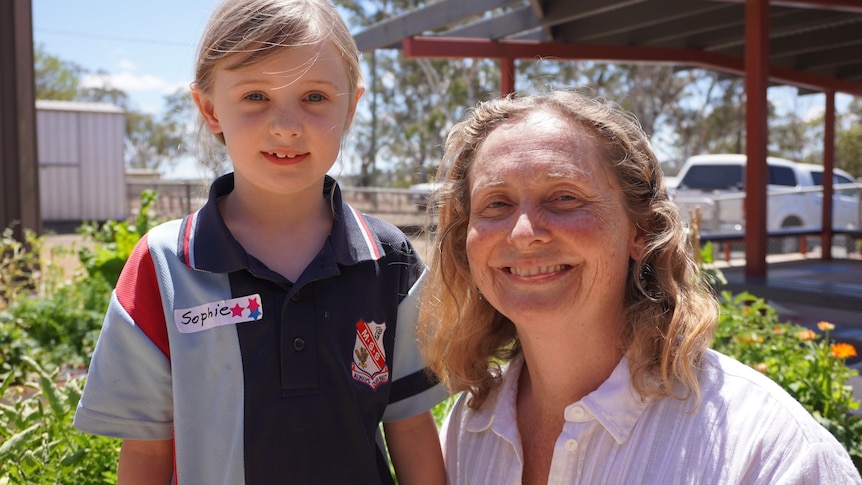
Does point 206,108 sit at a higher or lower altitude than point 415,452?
higher

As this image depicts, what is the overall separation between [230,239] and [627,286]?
89 centimetres

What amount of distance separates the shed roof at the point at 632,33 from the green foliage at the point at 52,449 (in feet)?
21.5

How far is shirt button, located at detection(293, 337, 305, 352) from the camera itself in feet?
5.30

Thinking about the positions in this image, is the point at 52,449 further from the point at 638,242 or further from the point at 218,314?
the point at 638,242

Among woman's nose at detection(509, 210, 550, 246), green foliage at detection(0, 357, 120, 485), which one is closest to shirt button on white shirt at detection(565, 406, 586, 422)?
woman's nose at detection(509, 210, 550, 246)

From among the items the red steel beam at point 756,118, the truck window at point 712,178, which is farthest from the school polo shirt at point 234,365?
the truck window at point 712,178

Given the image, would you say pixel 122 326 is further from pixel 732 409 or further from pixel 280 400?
pixel 732 409

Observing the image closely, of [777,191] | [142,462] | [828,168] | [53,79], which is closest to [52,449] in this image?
[142,462]

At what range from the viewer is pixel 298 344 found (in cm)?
162

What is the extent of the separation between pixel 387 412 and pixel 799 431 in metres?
0.88

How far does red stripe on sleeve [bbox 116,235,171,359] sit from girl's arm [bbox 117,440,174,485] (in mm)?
201

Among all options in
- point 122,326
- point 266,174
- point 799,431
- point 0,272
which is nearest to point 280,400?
point 122,326

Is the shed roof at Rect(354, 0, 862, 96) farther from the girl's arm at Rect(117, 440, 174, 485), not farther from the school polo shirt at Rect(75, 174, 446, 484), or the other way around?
the girl's arm at Rect(117, 440, 174, 485)

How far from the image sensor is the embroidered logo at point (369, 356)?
1707 mm
